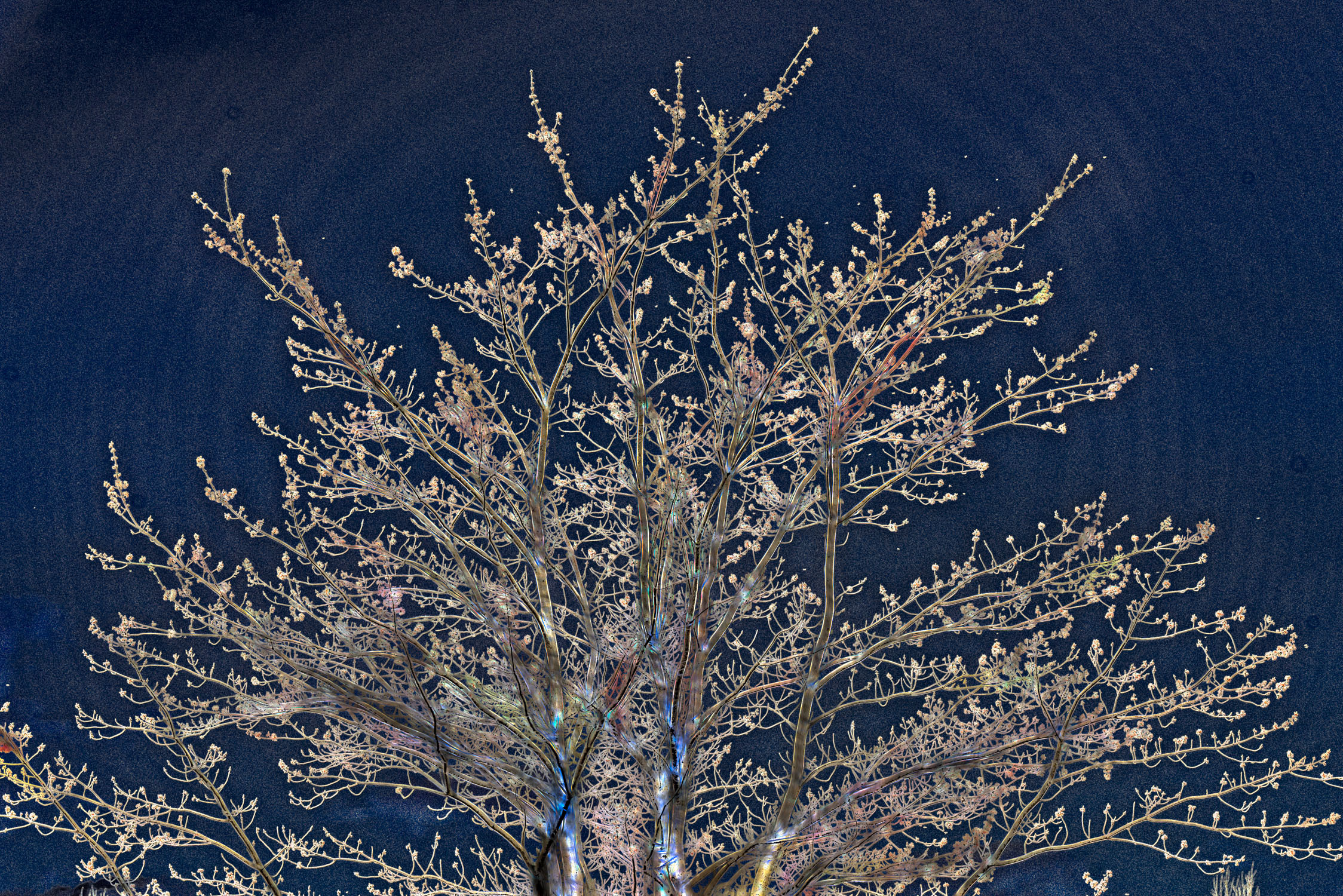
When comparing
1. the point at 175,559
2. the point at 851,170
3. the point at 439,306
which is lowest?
the point at 175,559

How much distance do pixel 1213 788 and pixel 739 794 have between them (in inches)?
410

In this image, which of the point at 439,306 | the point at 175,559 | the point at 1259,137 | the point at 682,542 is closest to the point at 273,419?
the point at 439,306

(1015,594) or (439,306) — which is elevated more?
(439,306)

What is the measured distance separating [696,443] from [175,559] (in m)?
3.92

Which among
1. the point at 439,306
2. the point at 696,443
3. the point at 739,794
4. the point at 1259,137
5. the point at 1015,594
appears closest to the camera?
the point at 1015,594

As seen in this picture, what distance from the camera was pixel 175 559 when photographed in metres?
7.39

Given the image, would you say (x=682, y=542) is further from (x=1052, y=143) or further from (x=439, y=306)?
(x=1052, y=143)

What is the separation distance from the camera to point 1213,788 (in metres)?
16.7

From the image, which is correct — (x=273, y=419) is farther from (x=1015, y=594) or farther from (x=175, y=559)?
(x=1015, y=594)

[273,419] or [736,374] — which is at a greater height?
[273,419]

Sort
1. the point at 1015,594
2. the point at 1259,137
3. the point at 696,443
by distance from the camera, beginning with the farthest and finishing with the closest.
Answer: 1. the point at 1259,137
2. the point at 696,443
3. the point at 1015,594

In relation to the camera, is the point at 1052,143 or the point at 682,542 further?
the point at 1052,143

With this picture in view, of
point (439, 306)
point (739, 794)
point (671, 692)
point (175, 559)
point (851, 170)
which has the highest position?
point (851, 170)

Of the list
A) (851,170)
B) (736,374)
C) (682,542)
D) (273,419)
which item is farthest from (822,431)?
(273,419)
